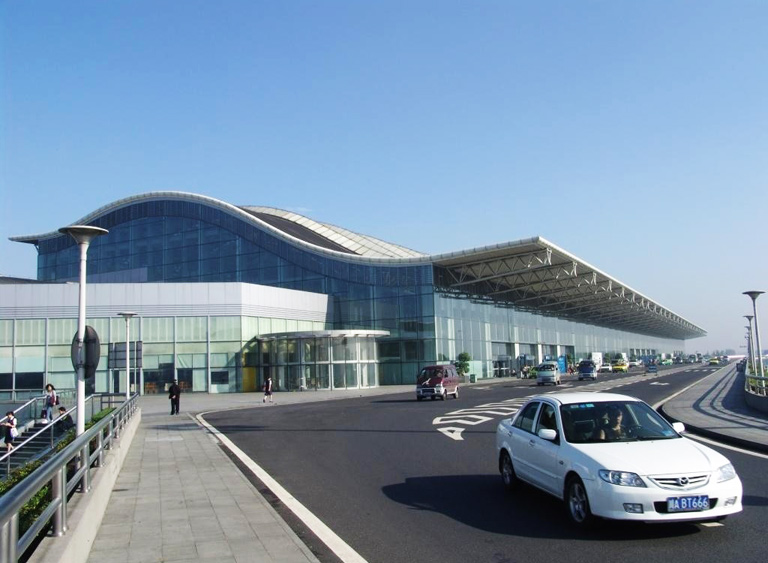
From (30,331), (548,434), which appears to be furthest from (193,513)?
(30,331)

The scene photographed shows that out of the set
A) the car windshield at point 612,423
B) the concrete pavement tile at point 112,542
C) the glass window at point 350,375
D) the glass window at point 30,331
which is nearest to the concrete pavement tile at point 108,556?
the concrete pavement tile at point 112,542

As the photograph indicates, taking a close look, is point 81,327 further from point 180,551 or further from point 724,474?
point 724,474

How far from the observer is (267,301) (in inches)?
2248

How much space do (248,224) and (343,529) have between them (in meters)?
60.7

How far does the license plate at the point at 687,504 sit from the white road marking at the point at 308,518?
3243 millimetres

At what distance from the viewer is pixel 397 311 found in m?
59.4

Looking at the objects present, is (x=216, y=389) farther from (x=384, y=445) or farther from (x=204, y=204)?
(x=384, y=445)

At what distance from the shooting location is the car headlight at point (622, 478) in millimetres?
7297

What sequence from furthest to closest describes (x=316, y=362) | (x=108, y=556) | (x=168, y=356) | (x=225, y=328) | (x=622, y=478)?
(x=316, y=362) < (x=225, y=328) < (x=168, y=356) < (x=622, y=478) < (x=108, y=556)

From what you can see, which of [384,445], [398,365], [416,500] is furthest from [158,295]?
[416,500]

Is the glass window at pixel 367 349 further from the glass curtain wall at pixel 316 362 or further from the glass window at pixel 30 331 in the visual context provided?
the glass window at pixel 30 331

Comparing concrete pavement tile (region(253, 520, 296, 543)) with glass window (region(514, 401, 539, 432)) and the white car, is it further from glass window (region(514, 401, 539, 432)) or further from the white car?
glass window (region(514, 401, 539, 432))

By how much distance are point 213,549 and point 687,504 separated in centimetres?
500

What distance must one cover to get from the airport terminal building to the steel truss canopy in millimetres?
229
